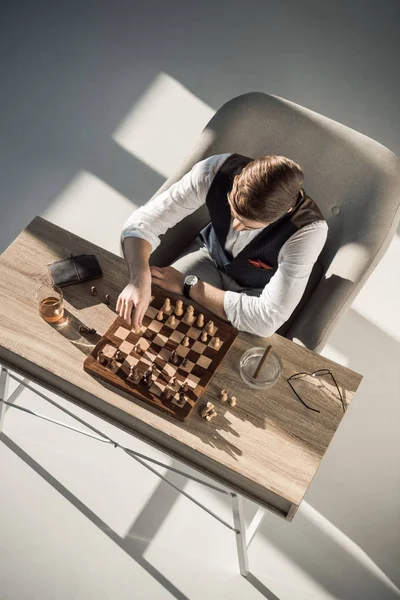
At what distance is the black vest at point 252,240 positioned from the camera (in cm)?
202

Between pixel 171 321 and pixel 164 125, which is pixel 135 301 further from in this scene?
pixel 164 125

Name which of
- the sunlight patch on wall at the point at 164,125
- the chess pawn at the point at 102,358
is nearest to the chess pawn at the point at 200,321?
the chess pawn at the point at 102,358

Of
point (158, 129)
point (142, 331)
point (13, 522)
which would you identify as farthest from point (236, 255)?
point (158, 129)

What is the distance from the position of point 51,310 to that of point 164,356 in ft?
1.18

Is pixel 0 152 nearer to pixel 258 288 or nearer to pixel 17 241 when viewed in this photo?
pixel 17 241

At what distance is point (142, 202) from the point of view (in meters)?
3.37

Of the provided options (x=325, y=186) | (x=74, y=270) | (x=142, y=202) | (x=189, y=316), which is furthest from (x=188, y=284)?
(x=142, y=202)

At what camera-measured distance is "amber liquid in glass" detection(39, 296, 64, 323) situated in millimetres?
1917

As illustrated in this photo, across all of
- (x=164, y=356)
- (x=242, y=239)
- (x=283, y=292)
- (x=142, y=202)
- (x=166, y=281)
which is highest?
(x=142, y=202)

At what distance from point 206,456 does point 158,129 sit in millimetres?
2390

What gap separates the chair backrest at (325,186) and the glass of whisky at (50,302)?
1.84ft

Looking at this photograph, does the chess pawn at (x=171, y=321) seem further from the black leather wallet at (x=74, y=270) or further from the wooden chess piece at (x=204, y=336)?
the black leather wallet at (x=74, y=270)

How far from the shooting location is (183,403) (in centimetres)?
182

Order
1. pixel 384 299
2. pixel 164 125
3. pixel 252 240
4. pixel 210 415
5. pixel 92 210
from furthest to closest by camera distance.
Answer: pixel 164 125 < pixel 92 210 < pixel 384 299 < pixel 252 240 < pixel 210 415
